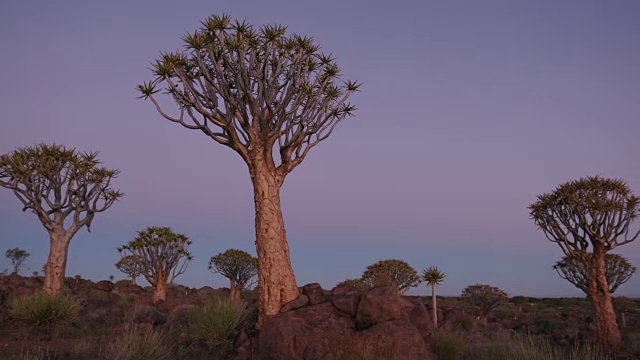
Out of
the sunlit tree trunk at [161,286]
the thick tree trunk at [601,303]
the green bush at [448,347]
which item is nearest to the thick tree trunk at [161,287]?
the sunlit tree trunk at [161,286]

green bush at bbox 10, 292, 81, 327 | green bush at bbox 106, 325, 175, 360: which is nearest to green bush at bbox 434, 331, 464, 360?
green bush at bbox 106, 325, 175, 360

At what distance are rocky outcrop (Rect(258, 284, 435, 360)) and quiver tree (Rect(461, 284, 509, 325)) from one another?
22724 mm

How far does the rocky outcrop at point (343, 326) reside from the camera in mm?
8422

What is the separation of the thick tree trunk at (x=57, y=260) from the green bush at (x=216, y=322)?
9.24m

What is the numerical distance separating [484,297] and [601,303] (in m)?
12.9

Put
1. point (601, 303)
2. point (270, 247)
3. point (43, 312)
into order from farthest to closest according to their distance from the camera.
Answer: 1. point (601, 303)
2. point (43, 312)
3. point (270, 247)

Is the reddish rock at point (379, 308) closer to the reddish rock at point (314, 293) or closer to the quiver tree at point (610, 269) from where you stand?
the reddish rock at point (314, 293)

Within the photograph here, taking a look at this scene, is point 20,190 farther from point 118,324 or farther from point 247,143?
point 247,143

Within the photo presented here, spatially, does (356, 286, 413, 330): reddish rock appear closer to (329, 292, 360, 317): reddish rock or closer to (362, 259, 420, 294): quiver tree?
(329, 292, 360, 317): reddish rock

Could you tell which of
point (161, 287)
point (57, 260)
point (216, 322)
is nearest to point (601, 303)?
point (216, 322)

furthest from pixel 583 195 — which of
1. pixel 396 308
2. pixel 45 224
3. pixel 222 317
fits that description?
pixel 45 224

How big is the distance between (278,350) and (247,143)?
491cm

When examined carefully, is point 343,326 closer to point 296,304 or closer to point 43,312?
point 296,304

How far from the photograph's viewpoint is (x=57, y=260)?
723 inches
